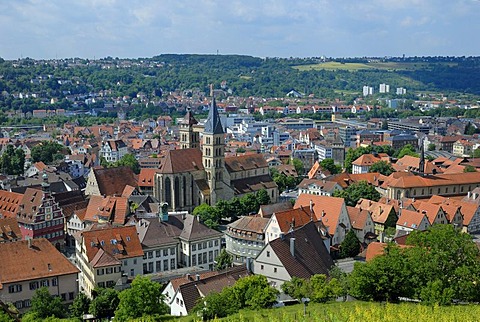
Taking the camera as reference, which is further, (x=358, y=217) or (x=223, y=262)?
(x=358, y=217)

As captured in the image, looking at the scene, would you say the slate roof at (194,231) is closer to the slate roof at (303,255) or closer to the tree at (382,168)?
the slate roof at (303,255)

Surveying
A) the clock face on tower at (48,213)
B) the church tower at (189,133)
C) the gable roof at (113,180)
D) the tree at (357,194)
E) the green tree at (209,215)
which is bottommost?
the green tree at (209,215)

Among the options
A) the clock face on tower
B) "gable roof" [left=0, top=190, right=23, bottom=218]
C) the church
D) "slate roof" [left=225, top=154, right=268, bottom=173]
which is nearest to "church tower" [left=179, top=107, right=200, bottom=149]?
the church

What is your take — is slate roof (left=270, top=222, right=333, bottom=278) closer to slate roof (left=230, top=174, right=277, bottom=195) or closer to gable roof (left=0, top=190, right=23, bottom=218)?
slate roof (left=230, top=174, right=277, bottom=195)

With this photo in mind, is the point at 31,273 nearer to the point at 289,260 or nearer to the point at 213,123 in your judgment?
the point at 289,260

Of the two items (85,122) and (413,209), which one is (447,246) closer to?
(413,209)

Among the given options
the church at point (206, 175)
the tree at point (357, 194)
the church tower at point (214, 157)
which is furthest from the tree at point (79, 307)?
the tree at point (357, 194)

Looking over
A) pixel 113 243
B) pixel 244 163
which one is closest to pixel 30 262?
pixel 113 243

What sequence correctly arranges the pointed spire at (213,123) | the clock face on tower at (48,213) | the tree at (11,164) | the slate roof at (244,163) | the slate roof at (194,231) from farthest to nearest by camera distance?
the tree at (11,164) → the slate roof at (244,163) → the pointed spire at (213,123) → the clock face on tower at (48,213) → the slate roof at (194,231)
